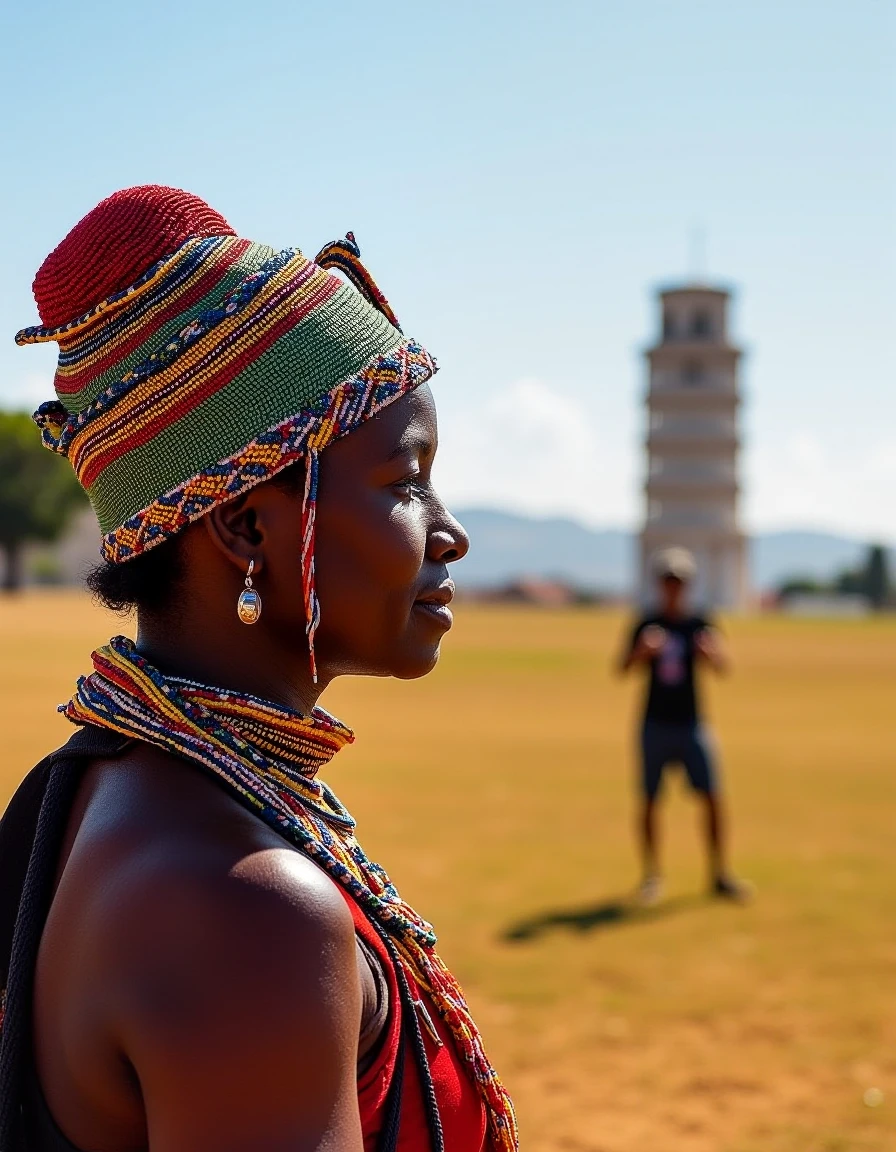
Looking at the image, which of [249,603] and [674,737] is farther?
[674,737]

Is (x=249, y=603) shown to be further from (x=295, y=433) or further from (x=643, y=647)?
(x=643, y=647)

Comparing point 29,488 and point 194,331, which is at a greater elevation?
point 29,488

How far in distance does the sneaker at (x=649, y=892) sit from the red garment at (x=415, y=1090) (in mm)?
7142

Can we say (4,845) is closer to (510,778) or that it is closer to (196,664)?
(196,664)

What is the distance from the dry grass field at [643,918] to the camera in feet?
17.8

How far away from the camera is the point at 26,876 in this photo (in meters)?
1.51

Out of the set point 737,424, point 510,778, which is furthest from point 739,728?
point 737,424

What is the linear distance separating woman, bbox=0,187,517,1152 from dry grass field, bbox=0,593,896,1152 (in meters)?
3.96

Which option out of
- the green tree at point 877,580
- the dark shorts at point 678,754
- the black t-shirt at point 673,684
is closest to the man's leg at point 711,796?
the dark shorts at point 678,754

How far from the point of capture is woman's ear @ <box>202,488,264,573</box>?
1.50 meters

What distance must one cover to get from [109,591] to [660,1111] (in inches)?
176

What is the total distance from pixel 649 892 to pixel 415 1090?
7389mm

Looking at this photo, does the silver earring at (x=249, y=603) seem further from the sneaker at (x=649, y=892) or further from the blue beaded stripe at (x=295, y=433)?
the sneaker at (x=649, y=892)

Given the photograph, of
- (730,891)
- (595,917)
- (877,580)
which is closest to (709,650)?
(730,891)
